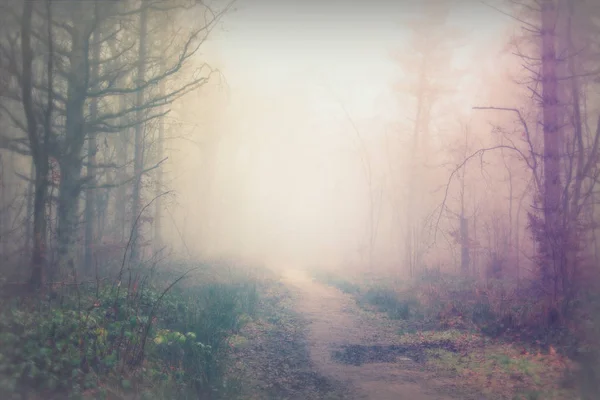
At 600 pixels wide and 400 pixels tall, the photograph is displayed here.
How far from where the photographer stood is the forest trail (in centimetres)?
588

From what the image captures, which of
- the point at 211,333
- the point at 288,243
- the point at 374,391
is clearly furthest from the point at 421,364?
the point at 288,243

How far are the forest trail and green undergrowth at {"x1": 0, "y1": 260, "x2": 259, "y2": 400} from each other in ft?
7.08

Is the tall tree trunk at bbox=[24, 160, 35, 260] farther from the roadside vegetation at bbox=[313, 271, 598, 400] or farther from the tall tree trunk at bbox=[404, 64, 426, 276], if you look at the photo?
the tall tree trunk at bbox=[404, 64, 426, 276]

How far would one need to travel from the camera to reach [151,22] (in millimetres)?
13992

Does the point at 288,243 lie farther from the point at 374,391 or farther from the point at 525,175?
the point at 374,391

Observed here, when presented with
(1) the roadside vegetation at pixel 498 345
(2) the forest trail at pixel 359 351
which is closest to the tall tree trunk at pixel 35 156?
(2) the forest trail at pixel 359 351

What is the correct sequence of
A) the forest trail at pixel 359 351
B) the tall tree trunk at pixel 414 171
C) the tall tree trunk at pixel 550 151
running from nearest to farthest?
1. the forest trail at pixel 359 351
2. the tall tree trunk at pixel 550 151
3. the tall tree trunk at pixel 414 171

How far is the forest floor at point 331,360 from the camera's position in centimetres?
580

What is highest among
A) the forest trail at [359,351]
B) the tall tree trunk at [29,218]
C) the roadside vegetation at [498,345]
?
the tall tree trunk at [29,218]

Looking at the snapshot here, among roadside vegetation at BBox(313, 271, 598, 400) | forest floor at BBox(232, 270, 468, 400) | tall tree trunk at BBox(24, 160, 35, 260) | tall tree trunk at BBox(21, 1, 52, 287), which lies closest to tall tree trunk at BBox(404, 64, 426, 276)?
roadside vegetation at BBox(313, 271, 598, 400)

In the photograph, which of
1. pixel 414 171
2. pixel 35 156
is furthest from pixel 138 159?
pixel 414 171

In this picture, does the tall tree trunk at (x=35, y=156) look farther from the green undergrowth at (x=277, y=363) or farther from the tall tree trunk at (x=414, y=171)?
the tall tree trunk at (x=414, y=171)

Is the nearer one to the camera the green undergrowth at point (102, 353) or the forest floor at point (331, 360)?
the green undergrowth at point (102, 353)

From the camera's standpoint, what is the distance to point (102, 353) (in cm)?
507
